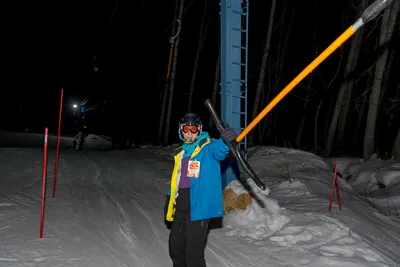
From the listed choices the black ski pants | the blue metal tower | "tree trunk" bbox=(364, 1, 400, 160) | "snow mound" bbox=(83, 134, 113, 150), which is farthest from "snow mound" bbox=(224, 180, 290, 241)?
"snow mound" bbox=(83, 134, 113, 150)

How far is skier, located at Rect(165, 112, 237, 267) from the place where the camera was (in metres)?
4.20

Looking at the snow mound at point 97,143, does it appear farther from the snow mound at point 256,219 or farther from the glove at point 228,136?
the glove at point 228,136

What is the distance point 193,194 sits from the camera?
168 inches

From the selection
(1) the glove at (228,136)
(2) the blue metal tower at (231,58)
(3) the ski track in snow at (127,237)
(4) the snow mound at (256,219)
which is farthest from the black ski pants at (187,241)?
(2) the blue metal tower at (231,58)

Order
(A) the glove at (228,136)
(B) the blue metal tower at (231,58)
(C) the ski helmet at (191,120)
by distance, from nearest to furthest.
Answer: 1. (A) the glove at (228,136)
2. (C) the ski helmet at (191,120)
3. (B) the blue metal tower at (231,58)

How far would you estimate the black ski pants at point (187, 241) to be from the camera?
420cm

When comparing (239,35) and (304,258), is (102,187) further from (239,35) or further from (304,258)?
(304,258)

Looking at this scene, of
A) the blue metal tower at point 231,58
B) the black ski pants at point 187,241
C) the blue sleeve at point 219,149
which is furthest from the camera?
the blue metal tower at point 231,58

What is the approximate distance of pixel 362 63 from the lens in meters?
26.9

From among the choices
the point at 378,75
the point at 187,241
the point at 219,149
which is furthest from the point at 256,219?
→ the point at 378,75

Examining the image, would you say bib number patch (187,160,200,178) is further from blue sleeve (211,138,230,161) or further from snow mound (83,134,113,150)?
snow mound (83,134,113,150)

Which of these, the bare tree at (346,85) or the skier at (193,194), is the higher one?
the bare tree at (346,85)

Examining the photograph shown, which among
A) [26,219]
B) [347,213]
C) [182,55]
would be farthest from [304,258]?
[182,55]

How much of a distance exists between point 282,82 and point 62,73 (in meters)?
29.5
